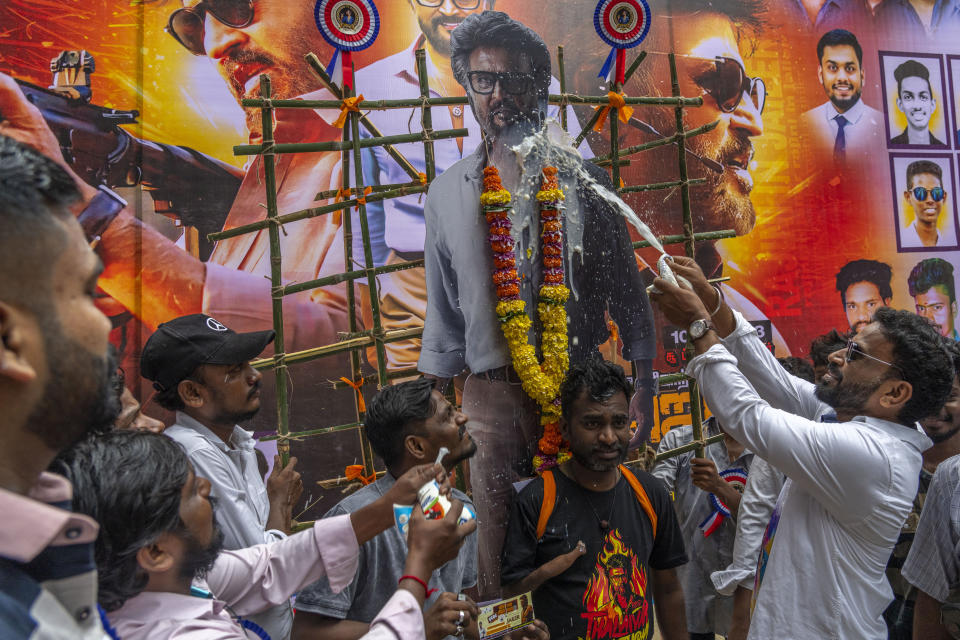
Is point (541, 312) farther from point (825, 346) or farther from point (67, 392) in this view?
point (67, 392)

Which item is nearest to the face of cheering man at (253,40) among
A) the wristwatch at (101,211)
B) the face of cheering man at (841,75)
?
the wristwatch at (101,211)

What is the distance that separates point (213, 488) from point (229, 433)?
1.01 ft

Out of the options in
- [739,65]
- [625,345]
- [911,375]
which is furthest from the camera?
[739,65]

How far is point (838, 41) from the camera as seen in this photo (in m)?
5.36

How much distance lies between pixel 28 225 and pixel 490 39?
7.63 ft

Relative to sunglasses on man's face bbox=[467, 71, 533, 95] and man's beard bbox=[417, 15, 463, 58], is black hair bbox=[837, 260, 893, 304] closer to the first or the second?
man's beard bbox=[417, 15, 463, 58]

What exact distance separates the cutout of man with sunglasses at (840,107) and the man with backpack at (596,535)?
12.0 feet

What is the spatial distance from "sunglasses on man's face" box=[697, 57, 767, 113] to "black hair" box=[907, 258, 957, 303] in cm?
180

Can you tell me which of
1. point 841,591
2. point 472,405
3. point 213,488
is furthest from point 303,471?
point 841,591

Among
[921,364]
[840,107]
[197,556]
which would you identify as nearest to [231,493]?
[197,556]

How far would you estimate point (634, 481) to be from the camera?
105 inches

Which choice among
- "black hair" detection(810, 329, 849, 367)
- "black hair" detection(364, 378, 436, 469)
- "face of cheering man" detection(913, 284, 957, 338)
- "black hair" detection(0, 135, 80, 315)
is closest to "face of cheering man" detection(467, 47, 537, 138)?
"black hair" detection(364, 378, 436, 469)

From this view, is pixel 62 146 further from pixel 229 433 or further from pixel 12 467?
pixel 12 467

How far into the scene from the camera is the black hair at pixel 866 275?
5.30 metres
